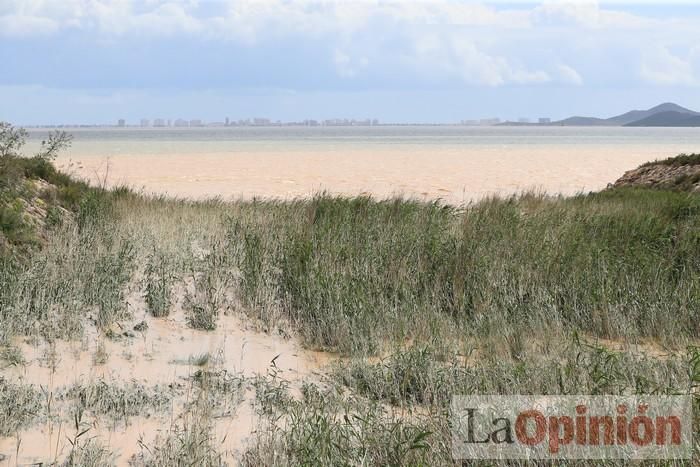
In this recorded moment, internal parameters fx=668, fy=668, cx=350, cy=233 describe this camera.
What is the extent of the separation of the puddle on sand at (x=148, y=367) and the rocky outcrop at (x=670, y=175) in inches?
406

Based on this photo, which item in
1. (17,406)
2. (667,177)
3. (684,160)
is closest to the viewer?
(17,406)

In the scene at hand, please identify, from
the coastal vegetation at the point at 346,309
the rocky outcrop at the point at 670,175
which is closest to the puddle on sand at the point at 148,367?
the coastal vegetation at the point at 346,309

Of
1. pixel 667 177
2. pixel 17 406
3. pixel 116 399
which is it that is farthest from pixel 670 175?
pixel 17 406

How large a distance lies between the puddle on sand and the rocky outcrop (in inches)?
406

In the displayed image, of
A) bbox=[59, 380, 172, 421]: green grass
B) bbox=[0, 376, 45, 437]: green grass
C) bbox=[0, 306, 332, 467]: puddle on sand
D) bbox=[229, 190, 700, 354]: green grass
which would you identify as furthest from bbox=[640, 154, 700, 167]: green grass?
bbox=[0, 376, 45, 437]: green grass

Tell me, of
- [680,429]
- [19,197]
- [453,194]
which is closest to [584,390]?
[680,429]

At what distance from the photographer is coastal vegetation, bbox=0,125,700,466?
4270mm

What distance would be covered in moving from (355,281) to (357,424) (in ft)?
8.98

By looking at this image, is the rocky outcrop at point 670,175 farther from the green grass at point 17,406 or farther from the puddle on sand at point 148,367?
the green grass at point 17,406

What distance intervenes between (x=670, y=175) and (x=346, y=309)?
1200 centimetres

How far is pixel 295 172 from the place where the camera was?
29.5m

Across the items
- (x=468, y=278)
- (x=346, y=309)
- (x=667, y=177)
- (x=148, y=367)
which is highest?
(x=667, y=177)

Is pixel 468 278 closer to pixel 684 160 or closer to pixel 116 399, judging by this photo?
pixel 116 399

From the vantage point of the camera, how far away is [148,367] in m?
5.33
